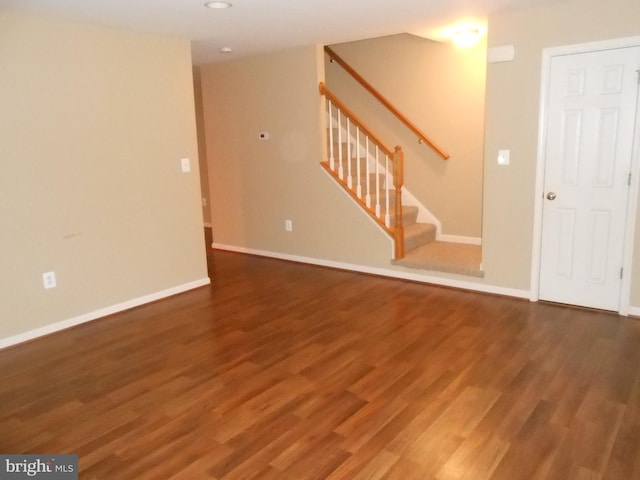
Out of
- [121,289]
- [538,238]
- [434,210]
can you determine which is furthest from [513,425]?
[434,210]

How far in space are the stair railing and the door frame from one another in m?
1.23

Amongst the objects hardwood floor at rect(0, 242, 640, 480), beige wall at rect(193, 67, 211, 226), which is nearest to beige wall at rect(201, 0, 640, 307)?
hardwood floor at rect(0, 242, 640, 480)

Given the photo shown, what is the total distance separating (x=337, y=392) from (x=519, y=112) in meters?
2.76

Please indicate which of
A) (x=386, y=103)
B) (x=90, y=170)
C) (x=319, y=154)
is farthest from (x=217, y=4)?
(x=386, y=103)

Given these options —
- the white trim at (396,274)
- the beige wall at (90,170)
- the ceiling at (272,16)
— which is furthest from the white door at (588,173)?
the beige wall at (90,170)

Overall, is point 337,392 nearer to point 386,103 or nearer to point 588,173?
point 588,173

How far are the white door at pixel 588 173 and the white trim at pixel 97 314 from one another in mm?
3280

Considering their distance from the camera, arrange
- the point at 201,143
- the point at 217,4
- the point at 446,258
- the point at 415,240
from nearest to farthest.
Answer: the point at 217,4
the point at 446,258
the point at 415,240
the point at 201,143

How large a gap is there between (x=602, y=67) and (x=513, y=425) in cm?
275

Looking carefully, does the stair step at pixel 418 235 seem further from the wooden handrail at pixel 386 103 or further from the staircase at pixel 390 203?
the wooden handrail at pixel 386 103

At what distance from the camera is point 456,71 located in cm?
542

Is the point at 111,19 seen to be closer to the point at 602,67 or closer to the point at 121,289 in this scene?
the point at 121,289

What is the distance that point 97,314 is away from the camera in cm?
409

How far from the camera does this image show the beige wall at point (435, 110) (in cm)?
541
